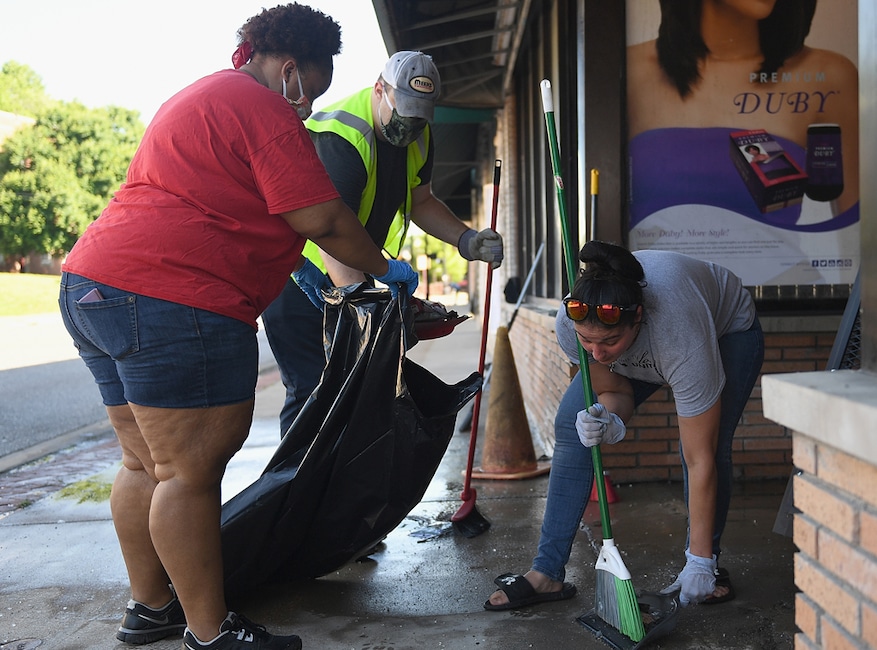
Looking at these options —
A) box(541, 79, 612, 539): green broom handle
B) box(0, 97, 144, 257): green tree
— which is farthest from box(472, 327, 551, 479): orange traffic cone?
box(0, 97, 144, 257): green tree

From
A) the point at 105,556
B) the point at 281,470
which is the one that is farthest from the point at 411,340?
the point at 105,556

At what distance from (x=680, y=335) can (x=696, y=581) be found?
2.50 ft

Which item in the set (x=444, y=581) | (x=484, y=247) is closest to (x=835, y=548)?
(x=444, y=581)

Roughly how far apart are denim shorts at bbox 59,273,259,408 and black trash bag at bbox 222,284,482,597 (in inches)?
20.4

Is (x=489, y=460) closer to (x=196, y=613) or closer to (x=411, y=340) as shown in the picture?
(x=411, y=340)

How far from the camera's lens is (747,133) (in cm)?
436

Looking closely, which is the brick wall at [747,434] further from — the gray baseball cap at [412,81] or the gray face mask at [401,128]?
the gray baseball cap at [412,81]

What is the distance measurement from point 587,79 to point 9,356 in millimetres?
13613

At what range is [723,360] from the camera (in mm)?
2852

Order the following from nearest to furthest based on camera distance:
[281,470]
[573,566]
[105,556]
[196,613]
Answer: [196,613] < [281,470] < [573,566] < [105,556]

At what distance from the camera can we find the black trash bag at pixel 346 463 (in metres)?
2.81

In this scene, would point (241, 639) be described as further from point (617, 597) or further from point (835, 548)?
point (835, 548)

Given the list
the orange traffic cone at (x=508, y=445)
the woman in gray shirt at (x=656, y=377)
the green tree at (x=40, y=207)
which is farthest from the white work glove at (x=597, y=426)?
the green tree at (x=40, y=207)

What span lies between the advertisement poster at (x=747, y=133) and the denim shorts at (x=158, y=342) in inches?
101
